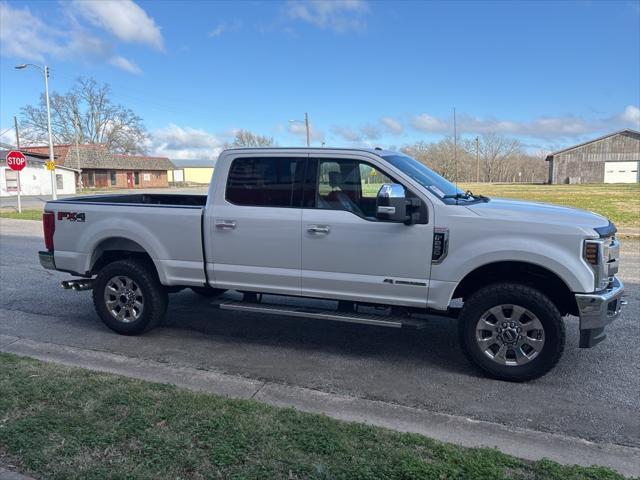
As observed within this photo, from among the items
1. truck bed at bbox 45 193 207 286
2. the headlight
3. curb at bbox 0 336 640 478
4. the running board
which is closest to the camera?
curb at bbox 0 336 640 478

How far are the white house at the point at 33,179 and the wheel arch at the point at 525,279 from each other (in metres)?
49.2

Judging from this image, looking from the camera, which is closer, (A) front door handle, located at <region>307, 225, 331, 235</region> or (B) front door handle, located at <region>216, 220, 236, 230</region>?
(A) front door handle, located at <region>307, 225, 331, 235</region>

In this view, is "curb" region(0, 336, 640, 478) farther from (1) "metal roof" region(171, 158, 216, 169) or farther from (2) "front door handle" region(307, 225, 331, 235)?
(1) "metal roof" region(171, 158, 216, 169)

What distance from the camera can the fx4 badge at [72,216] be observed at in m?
6.00

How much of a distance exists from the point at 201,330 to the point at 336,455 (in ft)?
11.2

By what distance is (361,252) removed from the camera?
492 centimetres

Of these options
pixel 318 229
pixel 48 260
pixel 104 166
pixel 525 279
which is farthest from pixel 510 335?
pixel 104 166

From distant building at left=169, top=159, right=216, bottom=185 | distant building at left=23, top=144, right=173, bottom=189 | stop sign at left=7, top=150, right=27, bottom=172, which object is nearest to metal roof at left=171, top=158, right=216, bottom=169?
distant building at left=169, top=159, right=216, bottom=185

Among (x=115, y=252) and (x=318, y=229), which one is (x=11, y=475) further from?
(x=115, y=252)

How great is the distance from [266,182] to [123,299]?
2.10 meters

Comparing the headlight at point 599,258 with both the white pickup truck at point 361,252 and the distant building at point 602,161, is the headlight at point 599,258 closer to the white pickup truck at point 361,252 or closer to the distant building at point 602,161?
the white pickup truck at point 361,252

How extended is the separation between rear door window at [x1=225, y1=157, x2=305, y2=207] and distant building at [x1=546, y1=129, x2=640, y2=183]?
71.1 metres

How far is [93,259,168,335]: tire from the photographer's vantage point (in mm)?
5812

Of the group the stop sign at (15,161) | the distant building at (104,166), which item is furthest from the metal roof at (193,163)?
the stop sign at (15,161)
